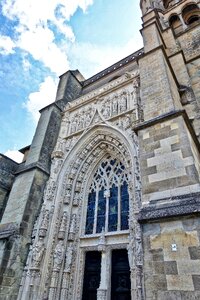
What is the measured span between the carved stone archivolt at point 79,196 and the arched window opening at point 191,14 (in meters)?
6.58

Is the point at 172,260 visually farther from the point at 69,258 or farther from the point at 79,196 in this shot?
the point at 79,196

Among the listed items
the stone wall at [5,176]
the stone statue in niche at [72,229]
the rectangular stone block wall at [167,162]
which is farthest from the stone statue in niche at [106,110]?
the stone wall at [5,176]

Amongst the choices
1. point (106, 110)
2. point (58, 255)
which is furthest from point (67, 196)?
point (106, 110)

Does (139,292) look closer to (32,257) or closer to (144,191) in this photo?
(144,191)

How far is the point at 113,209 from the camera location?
243 inches

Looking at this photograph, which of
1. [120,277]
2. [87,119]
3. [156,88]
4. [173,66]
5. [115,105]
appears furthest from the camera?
[87,119]

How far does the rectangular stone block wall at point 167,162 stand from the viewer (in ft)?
11.0

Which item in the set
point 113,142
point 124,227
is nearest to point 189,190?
point 124,227

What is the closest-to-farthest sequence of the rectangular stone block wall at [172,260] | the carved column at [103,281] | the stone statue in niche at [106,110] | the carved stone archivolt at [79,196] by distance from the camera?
1. the rectangular stone block wall at [172,260]
2. the carved column at [103,281]
3. the carved stone archivolt at [79,196]
4. the stone statue in niche at [106,110]

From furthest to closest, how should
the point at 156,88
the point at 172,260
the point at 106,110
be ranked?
the point at 106,110
the point at 156,88
the point at 172,260

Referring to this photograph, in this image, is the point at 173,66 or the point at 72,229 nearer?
the point at 72,229

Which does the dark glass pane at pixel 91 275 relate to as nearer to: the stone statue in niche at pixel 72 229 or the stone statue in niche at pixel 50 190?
the stone statue in niche at pixel 72 229

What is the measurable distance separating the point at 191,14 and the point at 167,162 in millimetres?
11427

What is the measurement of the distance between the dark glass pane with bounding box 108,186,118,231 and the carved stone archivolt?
379mm
